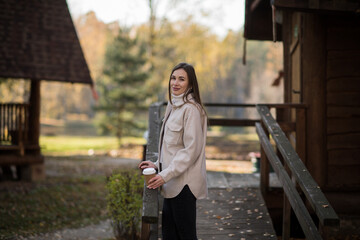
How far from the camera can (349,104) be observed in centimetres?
610

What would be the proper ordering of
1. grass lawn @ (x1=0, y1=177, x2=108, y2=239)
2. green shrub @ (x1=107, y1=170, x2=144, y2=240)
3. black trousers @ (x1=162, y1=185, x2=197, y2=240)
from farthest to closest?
grass lawn @ (x1=0, y1=177, x2=108, y2=239), green shrub @ (x1=107, y1=170, x2=144, y2=240), black trousers @ (x1=162, y1=185, x2=197, y2=240)

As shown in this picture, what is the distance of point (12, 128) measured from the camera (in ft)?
36.8

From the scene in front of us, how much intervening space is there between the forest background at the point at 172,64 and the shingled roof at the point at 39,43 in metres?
4.72

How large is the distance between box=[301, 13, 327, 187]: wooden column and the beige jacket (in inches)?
136

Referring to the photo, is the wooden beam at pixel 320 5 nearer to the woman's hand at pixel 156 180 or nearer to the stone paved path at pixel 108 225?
the stone paved path at pixel 108 225

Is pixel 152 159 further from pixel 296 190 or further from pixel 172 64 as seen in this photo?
pixel 172 64

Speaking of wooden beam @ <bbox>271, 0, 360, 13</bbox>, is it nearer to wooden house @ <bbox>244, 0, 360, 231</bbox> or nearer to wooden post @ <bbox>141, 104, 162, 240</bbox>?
wooden house @ <bbox>244, 0, 360, 231</bbox>

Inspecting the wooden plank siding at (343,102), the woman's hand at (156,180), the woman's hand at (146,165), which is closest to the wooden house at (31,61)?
the wooden plank siding at (343,102)

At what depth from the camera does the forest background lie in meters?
26.2

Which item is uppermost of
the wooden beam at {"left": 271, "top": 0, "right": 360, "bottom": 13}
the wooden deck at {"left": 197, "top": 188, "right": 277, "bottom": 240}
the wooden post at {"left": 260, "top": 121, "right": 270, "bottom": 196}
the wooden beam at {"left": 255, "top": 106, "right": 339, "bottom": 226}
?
the wooden beam at {"left": 271, "top": 0, "right": 360, "bottom": 13}

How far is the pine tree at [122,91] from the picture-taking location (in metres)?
23.6

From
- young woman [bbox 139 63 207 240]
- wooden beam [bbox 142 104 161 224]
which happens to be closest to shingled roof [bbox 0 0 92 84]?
wooden beam [bbox 142 104 161 224]

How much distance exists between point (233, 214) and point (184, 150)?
2541 mm

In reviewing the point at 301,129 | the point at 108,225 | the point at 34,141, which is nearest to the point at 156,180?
the point at 301,129
